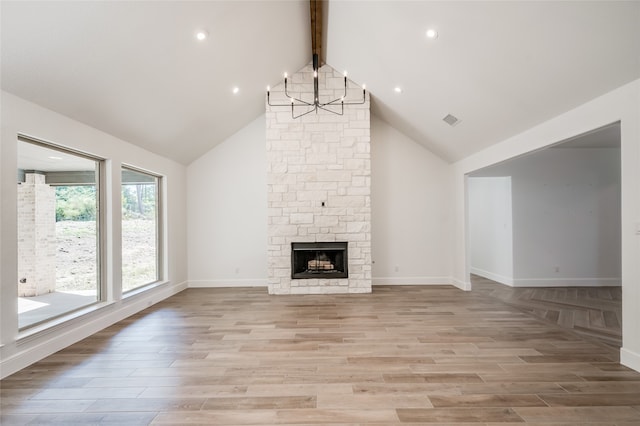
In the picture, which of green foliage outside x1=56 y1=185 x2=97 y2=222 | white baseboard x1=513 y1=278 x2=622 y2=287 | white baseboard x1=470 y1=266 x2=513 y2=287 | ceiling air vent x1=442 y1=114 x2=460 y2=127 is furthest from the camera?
white baseboard x1=470 y1=266 x2=513 y2=287

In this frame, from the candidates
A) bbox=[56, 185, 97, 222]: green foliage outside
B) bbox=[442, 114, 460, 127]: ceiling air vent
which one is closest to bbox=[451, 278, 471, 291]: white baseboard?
bbox=[442, 114, 460, 127]: ceiling air vent

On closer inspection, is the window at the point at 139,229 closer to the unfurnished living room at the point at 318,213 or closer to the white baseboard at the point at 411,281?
the unfurnished living room at the point at 318,213

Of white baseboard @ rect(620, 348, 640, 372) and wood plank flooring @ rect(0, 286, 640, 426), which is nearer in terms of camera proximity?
wood plank flooring @ rect(0, 286, 640, 426)

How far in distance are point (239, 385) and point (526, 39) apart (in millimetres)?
3771

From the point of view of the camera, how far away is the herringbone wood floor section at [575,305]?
368 centimetres

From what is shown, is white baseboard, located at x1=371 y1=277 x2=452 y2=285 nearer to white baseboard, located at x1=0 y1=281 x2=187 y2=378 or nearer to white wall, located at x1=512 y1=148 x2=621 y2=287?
white wall, located at x1=512 y1=148 x2=621 y2=287

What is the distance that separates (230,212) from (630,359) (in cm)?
579

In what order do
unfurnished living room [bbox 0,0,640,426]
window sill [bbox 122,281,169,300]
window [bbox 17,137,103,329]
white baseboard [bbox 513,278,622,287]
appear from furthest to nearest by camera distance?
white baseboard [bbox 513,278,622,287] < window sill [bbox 122,281,169,300] < window [bbox 17,137,103,329] < unfurnished living room [bbox 0,0,640,426]

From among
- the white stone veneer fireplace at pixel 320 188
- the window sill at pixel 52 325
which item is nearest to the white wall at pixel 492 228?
the white stone veneer fireplace at pixel 320 188

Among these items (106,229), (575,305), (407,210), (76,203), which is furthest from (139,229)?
(575,305)

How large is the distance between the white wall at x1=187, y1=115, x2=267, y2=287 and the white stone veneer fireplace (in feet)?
2.31

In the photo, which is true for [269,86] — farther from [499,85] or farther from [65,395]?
[65,395]

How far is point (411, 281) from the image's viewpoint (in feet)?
20.5

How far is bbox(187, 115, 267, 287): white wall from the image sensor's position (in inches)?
247
